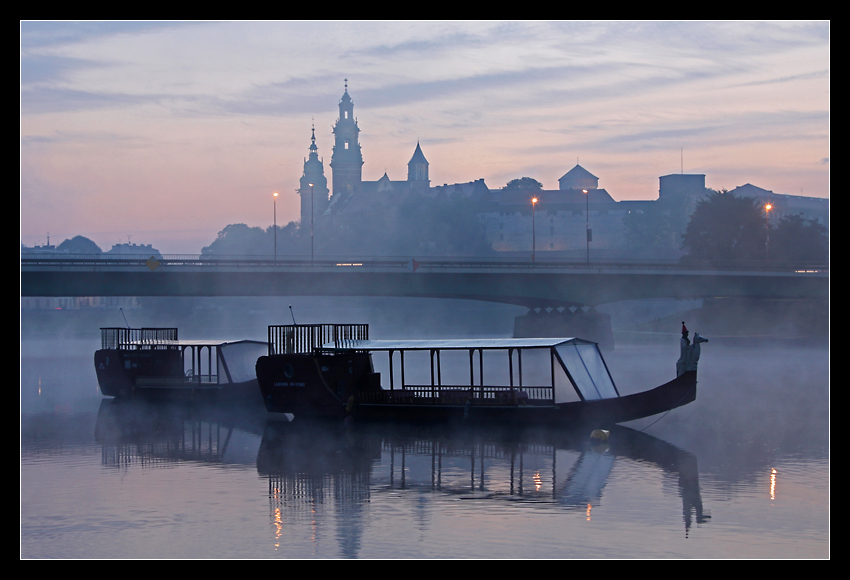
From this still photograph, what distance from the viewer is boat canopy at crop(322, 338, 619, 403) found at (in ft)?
111

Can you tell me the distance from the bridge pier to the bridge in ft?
4.58

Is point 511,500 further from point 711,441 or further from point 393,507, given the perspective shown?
point 711,441

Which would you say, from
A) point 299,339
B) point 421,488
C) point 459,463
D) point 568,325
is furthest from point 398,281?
point 421,488

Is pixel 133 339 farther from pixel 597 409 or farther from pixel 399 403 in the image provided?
pixel 597 409

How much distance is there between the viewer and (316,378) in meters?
37.1

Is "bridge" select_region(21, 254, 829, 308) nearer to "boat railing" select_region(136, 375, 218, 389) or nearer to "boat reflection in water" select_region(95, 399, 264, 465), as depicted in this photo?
"boat reflection in water" select_region(95, 399, 264, 465)

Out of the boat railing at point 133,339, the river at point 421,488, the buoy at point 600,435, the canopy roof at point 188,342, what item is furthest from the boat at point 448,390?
the boat railing at point 133,339

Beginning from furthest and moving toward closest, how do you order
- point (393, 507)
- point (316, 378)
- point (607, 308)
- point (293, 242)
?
point (293, 242), point (607, 308), point (316, 378), point (393, 507)

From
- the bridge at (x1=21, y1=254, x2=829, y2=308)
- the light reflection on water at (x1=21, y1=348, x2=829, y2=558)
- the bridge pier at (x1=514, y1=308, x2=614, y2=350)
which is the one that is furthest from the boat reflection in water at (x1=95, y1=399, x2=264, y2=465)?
the bridge pier at (x1=514, y1=308, x2=614, y2=350)

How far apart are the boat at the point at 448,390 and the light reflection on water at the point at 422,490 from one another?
0.86 meters

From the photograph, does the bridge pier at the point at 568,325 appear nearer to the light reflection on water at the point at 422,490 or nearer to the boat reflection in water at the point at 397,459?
the light reflection on water at the point at 422,490

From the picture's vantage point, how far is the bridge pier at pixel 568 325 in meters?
78.5
